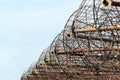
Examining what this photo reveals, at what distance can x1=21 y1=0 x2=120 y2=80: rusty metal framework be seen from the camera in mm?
26172

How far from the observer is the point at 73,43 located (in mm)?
32531

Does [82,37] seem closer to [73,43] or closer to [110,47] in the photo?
[110,47]

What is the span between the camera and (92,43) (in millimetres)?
30578

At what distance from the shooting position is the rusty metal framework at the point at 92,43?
2617 cm

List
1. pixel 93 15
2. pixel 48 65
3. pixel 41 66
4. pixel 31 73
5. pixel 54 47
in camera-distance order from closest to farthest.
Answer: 1. pixel 93 15
2. pixel 54 47
3. pixel 48 65
4. pixel 41 66
5. pixel 31 73

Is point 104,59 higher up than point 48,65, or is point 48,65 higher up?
point 104,59

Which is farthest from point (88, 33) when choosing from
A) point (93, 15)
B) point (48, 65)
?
point (48, 65)

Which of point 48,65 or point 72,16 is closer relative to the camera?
point 72,16

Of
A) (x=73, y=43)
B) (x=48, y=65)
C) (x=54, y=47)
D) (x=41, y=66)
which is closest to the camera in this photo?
Answer: (x=73, y=43)

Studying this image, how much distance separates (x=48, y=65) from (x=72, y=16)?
16.0m

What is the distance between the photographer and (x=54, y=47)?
123ft

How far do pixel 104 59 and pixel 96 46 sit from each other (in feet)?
8.14

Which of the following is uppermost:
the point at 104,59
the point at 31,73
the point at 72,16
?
the point at 72,16

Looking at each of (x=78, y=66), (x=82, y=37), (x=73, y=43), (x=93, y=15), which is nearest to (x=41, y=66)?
(x=78, y=66)
